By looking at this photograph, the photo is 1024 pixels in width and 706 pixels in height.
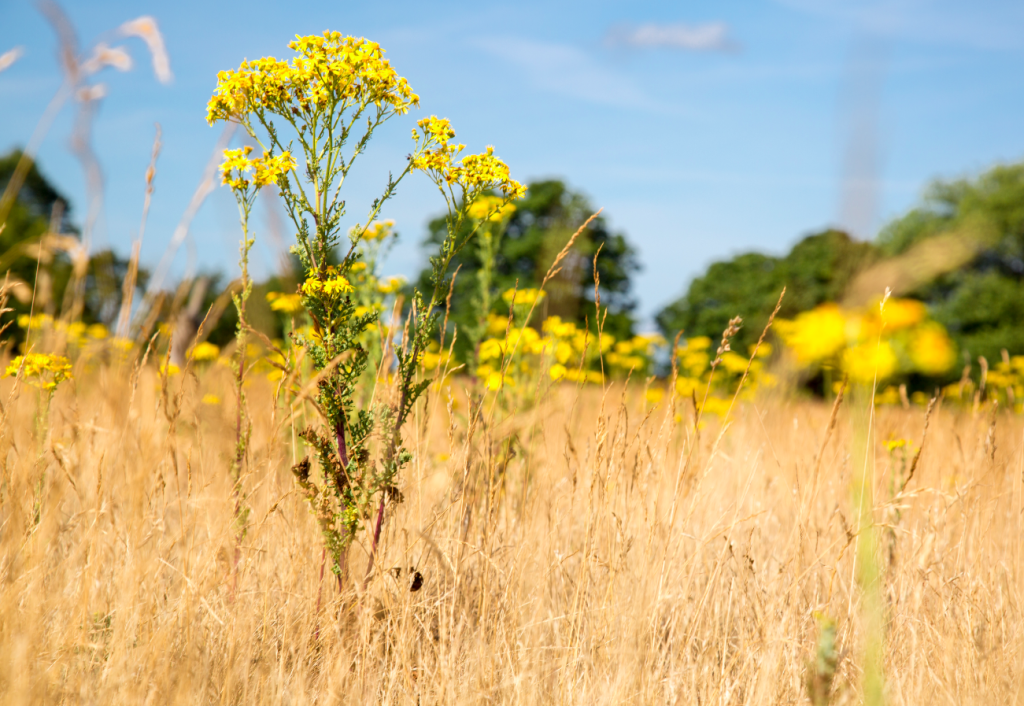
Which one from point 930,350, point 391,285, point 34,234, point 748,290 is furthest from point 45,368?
point 748,290

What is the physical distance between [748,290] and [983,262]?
8620mm

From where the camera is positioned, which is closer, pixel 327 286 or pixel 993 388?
pixel 327 286

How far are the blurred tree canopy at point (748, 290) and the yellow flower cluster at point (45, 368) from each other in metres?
19.8

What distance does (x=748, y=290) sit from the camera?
977 inches

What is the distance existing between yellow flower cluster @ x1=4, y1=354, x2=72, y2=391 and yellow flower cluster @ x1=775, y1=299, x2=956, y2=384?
2290mm

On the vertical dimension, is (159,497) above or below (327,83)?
below

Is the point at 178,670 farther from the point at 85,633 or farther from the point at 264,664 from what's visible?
the point at 85,633

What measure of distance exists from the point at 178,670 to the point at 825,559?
2253mm

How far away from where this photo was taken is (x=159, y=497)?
8.51ft

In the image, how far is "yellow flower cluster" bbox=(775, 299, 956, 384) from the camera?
81 cm

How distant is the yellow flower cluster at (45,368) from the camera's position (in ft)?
7.09

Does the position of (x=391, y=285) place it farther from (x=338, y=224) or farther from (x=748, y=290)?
(x=748, y=290)

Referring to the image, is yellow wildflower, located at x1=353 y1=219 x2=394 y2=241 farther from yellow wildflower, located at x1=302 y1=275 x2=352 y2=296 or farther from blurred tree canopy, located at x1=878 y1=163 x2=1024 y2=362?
blurred tree canopy, located at x1=878 y1=163 x2=1024 y2=362

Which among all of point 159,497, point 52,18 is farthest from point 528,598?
point 52,18
